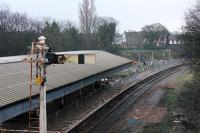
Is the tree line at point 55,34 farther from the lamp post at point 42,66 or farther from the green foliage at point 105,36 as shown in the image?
the lamp post at point 42,66

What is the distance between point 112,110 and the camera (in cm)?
3322

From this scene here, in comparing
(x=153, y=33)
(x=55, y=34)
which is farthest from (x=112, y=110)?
(x=153, y=33)

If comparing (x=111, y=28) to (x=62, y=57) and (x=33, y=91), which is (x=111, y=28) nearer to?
(x=33, y=91)

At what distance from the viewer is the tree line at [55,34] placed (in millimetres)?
69500

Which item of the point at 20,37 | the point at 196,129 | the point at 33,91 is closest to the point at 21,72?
the point at 33,91

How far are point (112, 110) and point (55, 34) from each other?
177 feet

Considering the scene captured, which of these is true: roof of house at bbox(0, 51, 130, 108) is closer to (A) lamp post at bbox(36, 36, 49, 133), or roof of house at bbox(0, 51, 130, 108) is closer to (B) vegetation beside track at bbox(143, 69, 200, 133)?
(A) lamp post at bbox(36, 36, 49, 133)

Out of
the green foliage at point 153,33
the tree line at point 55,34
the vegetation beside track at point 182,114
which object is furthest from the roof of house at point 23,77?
the green foliage at point 153,33

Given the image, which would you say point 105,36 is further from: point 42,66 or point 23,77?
point 42,66

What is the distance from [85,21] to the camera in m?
94.5

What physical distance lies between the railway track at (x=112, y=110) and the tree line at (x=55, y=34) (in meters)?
24.7

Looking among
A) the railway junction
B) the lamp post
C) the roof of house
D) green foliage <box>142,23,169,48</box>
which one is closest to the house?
green foliage <box>142,23,169,48</box>

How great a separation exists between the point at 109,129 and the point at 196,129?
16.7 ft

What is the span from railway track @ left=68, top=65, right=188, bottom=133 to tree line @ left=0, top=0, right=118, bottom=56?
974 inches
